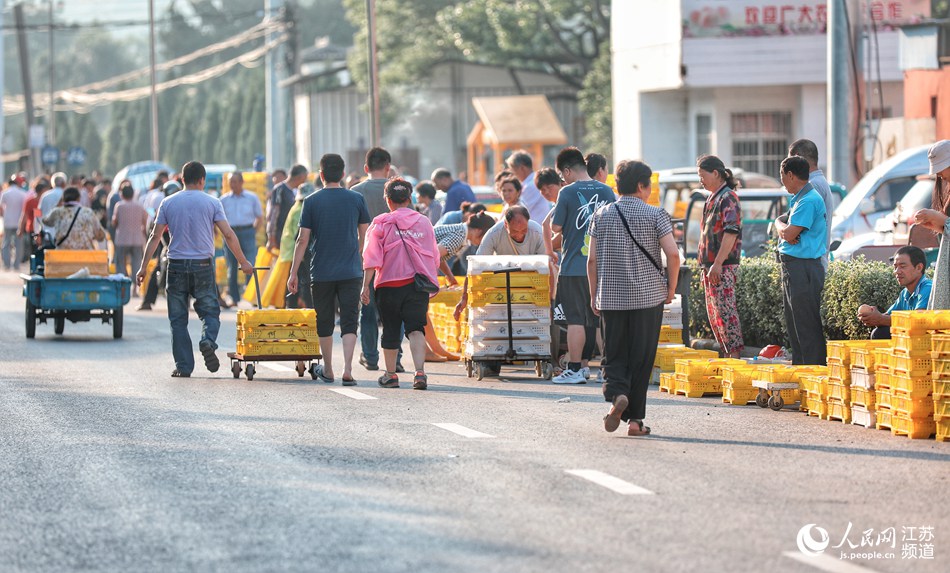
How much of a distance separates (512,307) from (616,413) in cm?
436

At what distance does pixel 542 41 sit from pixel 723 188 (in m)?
41.4

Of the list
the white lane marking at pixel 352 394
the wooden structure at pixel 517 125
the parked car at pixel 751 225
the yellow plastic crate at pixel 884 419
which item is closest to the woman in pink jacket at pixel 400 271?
the white lane marking at pixel 352 394

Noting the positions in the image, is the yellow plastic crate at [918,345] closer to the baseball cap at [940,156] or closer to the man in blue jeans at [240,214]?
the baseball cap at [940,156]

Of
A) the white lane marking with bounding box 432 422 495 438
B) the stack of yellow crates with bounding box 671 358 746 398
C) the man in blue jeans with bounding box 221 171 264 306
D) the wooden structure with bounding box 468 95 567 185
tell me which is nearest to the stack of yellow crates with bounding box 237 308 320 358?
the stack of yellow crates with bounding box 671 358 746 398

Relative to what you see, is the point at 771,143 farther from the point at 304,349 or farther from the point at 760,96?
the point at 304,349

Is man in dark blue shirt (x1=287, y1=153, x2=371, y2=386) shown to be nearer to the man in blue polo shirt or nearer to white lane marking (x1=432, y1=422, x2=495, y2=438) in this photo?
white lane marking (x1=432, y1=422, x2=495, y2=438)

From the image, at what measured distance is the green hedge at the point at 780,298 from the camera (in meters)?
15.8

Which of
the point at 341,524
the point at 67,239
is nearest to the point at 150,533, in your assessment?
the point at 341,524

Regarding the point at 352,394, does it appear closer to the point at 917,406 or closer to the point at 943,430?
the point at 917,406

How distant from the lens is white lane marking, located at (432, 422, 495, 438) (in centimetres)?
1130

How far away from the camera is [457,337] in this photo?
17.0m

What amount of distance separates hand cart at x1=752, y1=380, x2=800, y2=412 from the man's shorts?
2.10m

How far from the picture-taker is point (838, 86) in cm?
2141

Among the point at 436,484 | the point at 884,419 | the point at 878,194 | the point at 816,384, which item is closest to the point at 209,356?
the point at 816,384
